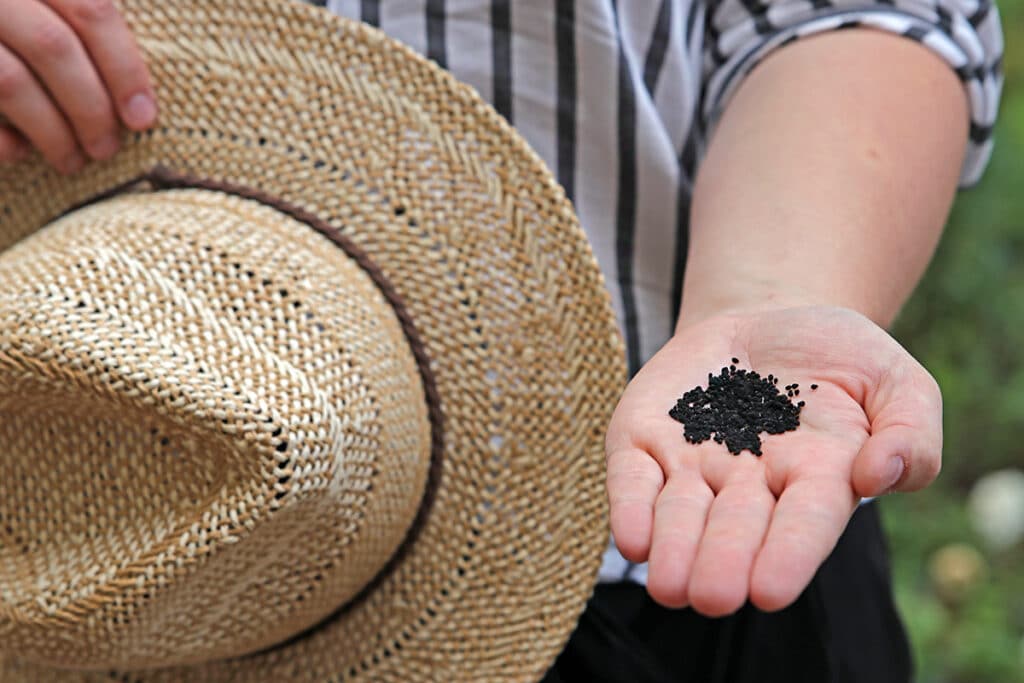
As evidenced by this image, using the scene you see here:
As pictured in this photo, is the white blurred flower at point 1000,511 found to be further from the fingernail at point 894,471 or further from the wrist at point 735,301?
the fingernail at point 894,471

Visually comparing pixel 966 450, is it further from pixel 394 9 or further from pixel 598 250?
pixel 394 9

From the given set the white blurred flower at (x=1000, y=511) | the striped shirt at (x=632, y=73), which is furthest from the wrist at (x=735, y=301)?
the white blurred flower at (x=1000, y=511)

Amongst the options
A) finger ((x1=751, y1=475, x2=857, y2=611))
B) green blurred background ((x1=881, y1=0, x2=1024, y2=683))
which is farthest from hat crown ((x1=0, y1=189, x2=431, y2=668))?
green blurred background ((x1=881, y1=0, x2=1024, y2=683))

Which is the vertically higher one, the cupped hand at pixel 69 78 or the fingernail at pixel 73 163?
the cupped hand at pixel 69 78

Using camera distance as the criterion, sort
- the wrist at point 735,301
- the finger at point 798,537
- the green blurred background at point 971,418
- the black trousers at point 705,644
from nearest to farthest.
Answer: the finger at point 798,537, the wrist at point 735,301, the black trousers at point 705,644, the green blurred background at point 971,418

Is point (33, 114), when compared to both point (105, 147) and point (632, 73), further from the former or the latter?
point (632, 73)

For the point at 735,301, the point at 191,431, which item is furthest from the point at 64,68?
the point at 735,301
